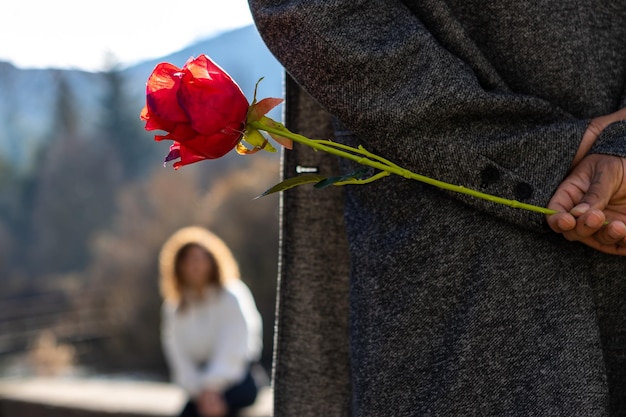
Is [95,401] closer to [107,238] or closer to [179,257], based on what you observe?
[179,257]

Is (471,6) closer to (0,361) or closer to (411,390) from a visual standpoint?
(411,390)

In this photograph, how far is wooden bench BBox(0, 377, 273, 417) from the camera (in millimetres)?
5105

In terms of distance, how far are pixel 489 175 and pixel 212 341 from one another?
3.92 metres

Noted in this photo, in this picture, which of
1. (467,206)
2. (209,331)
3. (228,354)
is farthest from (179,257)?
(467,206)

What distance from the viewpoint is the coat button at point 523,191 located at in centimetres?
109

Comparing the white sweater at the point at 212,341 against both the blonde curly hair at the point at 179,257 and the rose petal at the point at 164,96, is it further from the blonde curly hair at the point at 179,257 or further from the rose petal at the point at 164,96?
the rose petal at the point at 164,96

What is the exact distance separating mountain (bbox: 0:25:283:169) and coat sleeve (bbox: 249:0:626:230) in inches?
205

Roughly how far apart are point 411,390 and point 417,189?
25 centimetres

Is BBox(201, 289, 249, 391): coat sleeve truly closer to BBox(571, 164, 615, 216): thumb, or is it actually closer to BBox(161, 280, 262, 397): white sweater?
BBox(161, 280, 262, 397): white sweater

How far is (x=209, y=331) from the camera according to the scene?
4891mm

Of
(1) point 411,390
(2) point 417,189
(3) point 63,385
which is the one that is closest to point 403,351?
(1) point 411,390

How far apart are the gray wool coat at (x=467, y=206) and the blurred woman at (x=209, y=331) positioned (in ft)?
12.0

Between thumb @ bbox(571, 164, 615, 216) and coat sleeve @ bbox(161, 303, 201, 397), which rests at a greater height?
thumb @ bbox(571, 164, 615, 216)

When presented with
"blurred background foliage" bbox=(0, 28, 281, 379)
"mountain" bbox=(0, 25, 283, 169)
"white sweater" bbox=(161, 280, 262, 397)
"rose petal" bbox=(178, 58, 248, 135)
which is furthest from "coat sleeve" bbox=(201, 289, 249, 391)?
"blurred background foliage" bbox=(0, 28, 281, 379)
